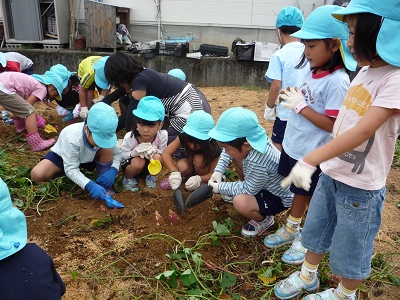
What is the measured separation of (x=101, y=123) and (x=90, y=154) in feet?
1.50

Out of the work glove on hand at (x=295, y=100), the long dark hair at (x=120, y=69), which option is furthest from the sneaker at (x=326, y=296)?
the long dark hair at (x=120, y=69)

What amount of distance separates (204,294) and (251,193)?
779 mm

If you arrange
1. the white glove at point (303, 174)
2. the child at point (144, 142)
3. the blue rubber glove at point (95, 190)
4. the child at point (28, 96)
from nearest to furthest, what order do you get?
the white glove at point (303, 174) → the blue rubber glove at point (95, 190) → the child at point (144, 142) → the child at point (28, 96)

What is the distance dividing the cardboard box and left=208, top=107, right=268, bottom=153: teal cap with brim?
519 cm

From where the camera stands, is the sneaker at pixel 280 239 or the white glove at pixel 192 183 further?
the white glove at pixel 192 183

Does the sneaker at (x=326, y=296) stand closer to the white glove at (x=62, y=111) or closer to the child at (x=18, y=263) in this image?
the child at (x=18, y=263)

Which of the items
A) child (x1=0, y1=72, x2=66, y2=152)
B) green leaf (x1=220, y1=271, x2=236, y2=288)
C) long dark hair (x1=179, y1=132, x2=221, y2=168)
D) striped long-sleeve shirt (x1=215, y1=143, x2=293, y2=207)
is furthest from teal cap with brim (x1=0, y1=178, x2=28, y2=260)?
child (x1=0, y1=72, x2=66, y2=152)

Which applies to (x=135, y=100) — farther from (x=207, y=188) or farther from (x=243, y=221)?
(x=243, y=221)

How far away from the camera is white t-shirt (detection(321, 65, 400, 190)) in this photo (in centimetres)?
156

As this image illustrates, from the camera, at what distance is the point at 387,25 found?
137 cm

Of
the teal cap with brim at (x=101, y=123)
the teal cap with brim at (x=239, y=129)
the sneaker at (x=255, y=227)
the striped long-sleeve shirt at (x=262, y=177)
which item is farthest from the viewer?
the teal cap with brim at (x=101, y=123)

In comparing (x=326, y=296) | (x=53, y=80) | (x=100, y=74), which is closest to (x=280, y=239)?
(x=326, y=296)

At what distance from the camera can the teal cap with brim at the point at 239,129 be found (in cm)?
235

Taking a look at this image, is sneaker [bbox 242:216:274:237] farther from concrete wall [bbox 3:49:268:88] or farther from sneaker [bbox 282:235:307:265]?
concrete wall [bbox 3:49:268:88]
